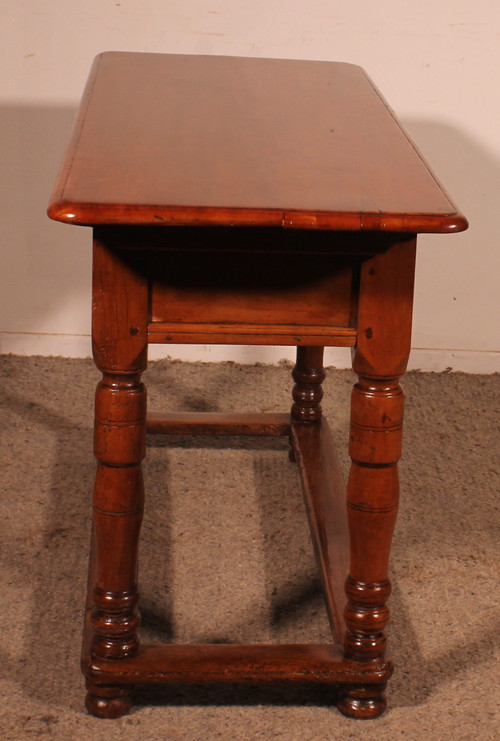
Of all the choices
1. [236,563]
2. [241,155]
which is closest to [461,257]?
[236,563]

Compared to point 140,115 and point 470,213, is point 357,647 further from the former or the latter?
point 470,213

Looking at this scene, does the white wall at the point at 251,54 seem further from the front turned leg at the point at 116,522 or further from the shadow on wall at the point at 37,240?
the front turned leg at the point at 116,522

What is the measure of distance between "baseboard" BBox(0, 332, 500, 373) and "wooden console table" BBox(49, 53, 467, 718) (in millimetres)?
1222

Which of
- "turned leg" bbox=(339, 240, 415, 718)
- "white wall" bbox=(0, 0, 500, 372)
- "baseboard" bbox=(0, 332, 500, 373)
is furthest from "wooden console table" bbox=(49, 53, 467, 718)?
"baseboard" bbox=(0, 332, 500, 373)

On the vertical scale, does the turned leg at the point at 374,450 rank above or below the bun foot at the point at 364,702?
above

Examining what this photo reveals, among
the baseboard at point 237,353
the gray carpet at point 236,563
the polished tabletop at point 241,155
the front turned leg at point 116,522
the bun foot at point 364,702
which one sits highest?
the polished tabletop at point 241,155

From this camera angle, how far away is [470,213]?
8.49ft

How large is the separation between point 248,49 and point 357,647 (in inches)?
63.3

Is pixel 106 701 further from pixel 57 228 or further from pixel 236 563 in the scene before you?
pixel 57 228

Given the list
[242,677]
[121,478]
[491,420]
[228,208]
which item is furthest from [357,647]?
[491,420]

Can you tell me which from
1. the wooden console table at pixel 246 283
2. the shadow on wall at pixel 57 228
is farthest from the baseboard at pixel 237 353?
the wooden console table at pixel 246 283

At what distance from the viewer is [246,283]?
3.97 feet

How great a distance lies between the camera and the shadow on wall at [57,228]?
2.50 meters

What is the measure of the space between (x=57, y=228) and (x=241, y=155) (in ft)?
4.53
